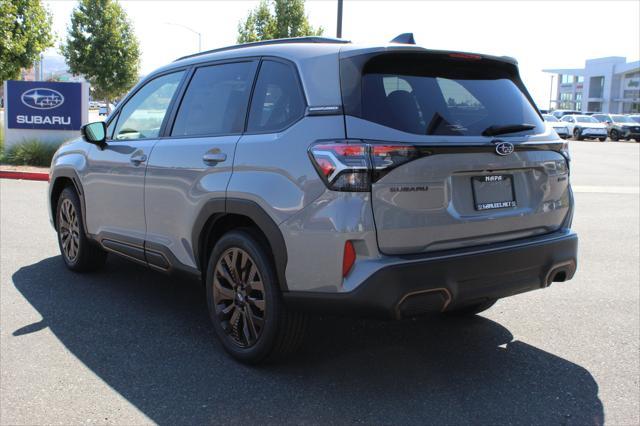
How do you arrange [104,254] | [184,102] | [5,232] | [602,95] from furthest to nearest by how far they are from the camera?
[602,95] → [5,232] → [104,254] → [184,102]

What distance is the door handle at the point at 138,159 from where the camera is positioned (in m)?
4.66

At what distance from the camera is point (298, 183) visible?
11.1 ft

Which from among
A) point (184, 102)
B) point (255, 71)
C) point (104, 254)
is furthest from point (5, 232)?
point (255, 71)

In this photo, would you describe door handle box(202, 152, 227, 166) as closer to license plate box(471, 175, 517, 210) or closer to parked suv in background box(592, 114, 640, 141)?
license plate box(471, 175, 517, 210)

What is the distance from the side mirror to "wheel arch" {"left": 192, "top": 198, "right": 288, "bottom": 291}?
5.50 feet

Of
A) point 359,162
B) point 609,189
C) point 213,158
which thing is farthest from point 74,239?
point 609,189

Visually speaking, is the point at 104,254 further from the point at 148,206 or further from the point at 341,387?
the point at 341,387

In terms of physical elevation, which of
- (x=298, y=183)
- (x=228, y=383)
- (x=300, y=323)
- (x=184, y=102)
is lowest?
(x=228, y=383)

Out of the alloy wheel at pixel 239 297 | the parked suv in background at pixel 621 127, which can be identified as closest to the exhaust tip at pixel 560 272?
the alloy wheel at pixel 239 297

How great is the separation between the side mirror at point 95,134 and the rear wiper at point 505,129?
10.4 feet

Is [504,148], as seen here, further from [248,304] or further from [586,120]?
[586,120]

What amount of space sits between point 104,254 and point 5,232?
2418 mm

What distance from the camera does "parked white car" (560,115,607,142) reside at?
41000 mm

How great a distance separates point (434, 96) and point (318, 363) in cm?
175
